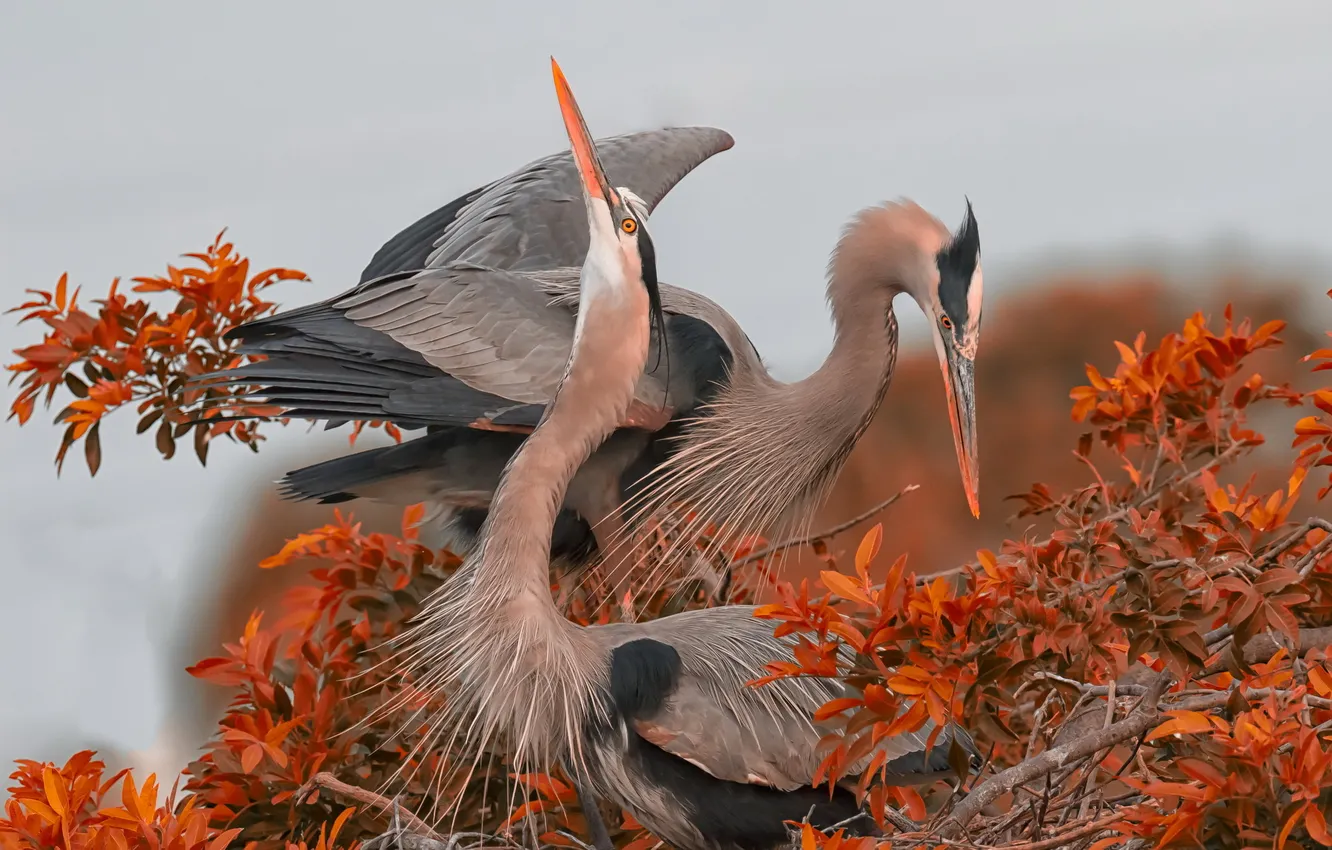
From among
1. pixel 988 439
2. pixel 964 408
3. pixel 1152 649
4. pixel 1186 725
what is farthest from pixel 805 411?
pixel 988 439

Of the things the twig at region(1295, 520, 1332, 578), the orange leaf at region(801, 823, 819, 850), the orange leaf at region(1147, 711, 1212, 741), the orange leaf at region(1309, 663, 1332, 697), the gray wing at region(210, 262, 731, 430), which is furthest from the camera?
the gray wing at region(210, 262, 731, 430)

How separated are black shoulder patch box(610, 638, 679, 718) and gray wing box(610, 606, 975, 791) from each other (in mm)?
14

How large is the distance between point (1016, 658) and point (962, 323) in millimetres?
1523

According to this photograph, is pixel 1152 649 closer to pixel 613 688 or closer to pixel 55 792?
pixel 613 688

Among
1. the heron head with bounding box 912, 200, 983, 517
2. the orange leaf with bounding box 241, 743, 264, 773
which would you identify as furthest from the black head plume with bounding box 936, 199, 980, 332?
the orange leaf with bounding box 241, 743, 264, 773

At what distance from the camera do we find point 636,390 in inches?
147

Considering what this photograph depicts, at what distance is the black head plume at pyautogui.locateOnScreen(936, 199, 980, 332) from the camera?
3689 millimetres

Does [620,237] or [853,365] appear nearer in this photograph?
[620,237]

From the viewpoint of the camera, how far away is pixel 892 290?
3988mm

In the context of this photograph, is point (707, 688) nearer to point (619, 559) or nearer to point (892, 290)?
point (619, 559)

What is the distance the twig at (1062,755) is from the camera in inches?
Answer: 83.0

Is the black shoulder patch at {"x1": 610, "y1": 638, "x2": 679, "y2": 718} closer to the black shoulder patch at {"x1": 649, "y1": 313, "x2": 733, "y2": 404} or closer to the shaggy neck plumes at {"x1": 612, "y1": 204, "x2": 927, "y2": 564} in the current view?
the shaggy neck plumes at {"x1": 612, "y1": 204, "x2": 927, "y2": 564}

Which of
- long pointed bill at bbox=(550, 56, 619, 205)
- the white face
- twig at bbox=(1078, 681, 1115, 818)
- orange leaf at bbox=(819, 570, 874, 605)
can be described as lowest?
twig at bbox=(1078, 681, 1115, 818)

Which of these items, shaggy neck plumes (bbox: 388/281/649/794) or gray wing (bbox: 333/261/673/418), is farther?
gray wing (bbox: 333/261/673/418)
